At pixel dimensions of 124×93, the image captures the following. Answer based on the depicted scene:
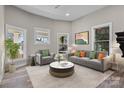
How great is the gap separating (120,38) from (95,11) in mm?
3998

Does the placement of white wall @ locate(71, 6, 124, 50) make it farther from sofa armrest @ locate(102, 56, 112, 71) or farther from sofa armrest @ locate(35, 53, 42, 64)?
sofa armrest @ locate(35, 53, 42, 64)

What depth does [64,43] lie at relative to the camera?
19.3 ft

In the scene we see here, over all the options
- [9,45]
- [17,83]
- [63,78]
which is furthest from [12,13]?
[63,78]

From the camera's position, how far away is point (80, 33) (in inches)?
213

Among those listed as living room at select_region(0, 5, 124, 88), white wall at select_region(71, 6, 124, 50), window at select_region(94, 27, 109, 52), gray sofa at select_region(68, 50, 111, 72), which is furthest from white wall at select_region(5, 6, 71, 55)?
gray sofa at select_region(68, 50, 111, 72)

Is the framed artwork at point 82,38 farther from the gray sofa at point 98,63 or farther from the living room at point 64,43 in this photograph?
the gray sofa at point 98,63

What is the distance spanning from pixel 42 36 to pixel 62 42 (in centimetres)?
131

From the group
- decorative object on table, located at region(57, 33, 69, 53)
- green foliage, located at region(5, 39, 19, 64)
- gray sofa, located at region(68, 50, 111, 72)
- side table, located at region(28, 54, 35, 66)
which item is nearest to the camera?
green foliage, located at region(5, 39, 19, 64)

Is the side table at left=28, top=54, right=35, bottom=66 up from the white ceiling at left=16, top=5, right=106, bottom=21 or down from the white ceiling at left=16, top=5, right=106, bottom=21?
down

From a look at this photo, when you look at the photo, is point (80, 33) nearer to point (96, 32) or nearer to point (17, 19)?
point (96, 32)

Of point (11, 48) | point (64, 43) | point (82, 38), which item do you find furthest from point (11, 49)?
point (82, 38)

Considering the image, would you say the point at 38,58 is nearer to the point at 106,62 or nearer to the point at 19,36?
the point at 19,36

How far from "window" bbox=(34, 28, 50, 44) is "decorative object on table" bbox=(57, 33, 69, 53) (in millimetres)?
708

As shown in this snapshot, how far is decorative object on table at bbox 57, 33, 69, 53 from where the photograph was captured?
18.9 ft
